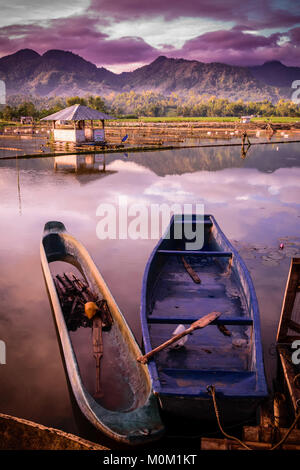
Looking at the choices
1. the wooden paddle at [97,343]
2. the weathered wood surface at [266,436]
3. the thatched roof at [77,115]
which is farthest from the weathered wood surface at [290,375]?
the thatched roof at [77,115]

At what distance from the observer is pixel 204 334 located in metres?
6.54

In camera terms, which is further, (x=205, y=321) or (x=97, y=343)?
(x=97, y=343)

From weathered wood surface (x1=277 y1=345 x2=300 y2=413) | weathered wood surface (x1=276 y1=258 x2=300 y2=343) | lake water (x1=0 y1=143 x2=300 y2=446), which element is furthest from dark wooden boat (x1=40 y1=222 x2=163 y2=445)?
weathered wood surface (x1=276 y1=258 x2=300 y2=343)

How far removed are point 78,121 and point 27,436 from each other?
41.8 m

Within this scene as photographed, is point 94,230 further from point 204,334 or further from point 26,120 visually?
point 26,120

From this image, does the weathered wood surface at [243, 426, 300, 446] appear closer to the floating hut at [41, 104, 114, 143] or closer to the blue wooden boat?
the blue wooden boat

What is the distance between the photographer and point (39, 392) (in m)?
5.91

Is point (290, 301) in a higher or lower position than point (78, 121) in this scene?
lower

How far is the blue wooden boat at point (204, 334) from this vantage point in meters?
4.55

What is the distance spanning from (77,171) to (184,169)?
29.9 feet

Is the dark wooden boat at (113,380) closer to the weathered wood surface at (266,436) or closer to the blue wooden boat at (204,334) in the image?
the blue wooden boat at (204,334)

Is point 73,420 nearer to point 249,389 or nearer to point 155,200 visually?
point 249,389

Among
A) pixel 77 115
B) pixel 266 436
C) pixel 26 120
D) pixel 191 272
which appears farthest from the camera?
pixel 26 120

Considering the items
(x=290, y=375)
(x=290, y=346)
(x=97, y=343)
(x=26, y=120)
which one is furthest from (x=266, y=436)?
(x=26, y=120)
